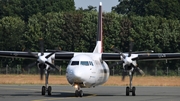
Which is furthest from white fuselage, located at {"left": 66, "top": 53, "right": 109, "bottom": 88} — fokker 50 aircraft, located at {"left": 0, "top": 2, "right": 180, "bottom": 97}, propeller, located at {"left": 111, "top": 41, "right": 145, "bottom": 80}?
propeller, located at {"left": 111, "top": 41, "right": 145, "bottom": 80}

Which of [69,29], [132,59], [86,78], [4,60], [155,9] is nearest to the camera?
[86,78]

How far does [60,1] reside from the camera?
104m

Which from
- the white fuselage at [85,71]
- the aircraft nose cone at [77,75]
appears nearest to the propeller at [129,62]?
the white fuselage at [85,71]

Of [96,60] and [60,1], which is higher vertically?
[60,1]

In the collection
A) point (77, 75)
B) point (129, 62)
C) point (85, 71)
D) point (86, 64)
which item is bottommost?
point (77, 75)

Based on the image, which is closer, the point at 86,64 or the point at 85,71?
the point at 85,71

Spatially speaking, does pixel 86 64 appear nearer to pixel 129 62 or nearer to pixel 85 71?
pixel 85 71

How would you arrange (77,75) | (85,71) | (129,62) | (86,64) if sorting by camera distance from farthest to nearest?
(129,62)
(86,64)
(85,71)
(77,75)

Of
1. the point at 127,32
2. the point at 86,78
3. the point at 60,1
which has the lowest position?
the point at 86,78

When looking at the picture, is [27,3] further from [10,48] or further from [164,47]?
[164,47]

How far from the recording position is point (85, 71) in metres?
34.2

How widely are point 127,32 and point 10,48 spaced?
15901 millimetres

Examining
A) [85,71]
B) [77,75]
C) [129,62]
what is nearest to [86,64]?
[85,71]

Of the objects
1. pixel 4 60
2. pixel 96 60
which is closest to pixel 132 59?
pixel 96 60
